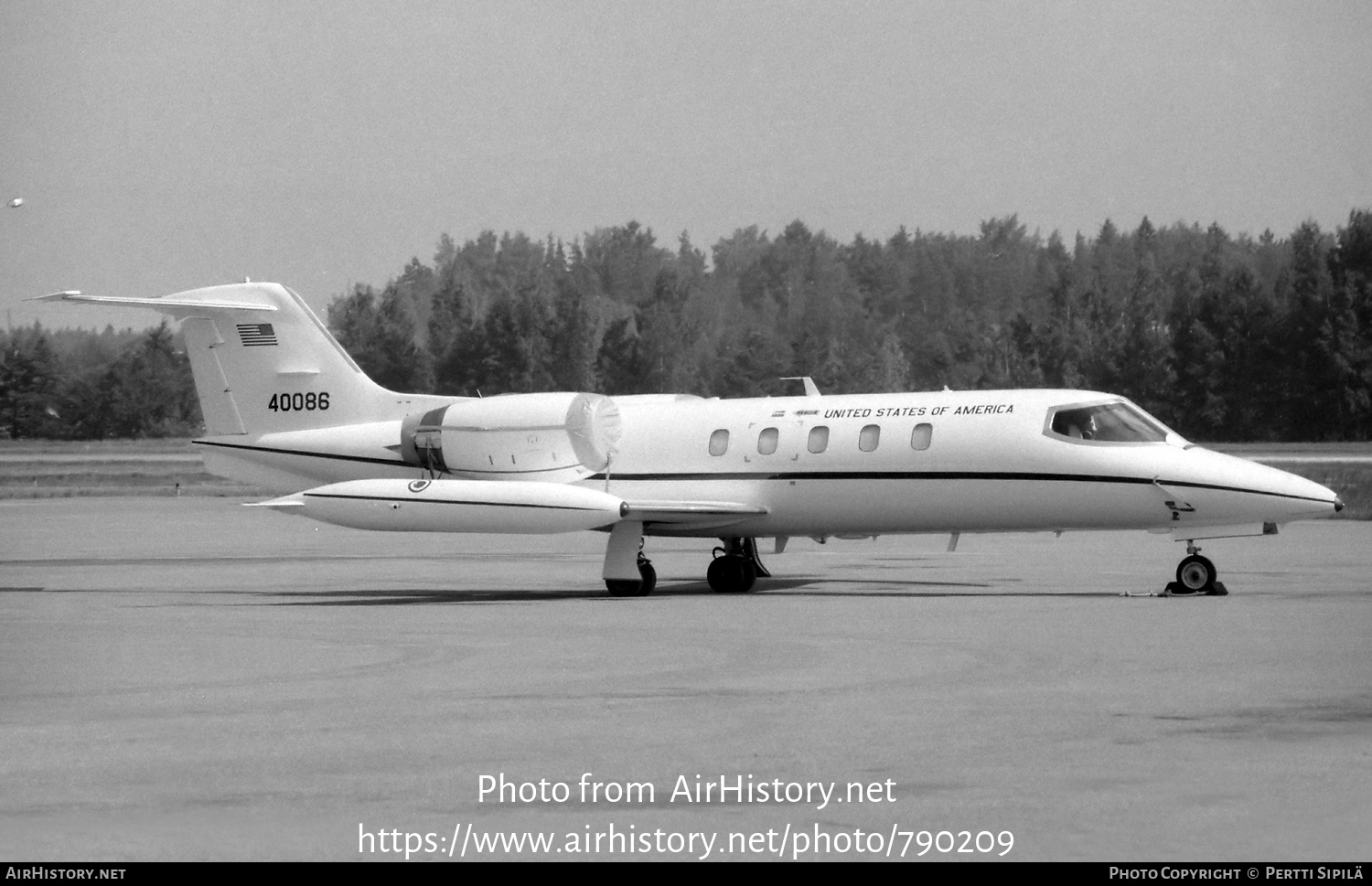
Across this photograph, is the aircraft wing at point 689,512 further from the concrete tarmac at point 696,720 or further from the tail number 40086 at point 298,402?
the tail number 40086 at point 298,402

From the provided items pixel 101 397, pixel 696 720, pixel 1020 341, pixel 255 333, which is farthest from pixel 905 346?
pixel 696 720

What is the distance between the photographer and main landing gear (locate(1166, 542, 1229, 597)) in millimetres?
21000

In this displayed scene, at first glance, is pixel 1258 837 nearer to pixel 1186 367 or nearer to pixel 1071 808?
pixel 1071 808

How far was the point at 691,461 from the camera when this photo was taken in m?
24.3

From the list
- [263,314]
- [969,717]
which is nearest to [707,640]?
[969,717]

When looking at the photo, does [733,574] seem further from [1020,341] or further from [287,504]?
[1020,341]

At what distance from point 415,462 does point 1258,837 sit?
18.3m

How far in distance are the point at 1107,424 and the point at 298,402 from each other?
11377mm

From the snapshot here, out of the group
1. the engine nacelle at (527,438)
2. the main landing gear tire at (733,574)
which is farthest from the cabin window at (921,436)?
the engine nacelle at (527,438)

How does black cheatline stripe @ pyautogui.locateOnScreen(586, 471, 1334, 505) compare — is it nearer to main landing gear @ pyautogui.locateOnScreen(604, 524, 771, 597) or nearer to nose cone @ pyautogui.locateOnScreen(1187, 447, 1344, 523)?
nose cone @ pyautogui.locateOnScreen(1187, 447, 1344, 523)

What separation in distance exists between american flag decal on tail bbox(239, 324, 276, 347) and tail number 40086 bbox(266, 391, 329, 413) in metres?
0.87

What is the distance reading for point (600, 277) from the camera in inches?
5463

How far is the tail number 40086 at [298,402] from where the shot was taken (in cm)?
2648

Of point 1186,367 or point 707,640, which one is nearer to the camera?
point 707,640
